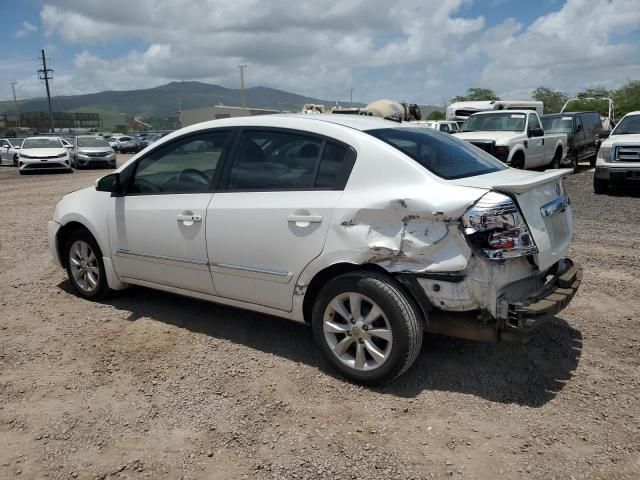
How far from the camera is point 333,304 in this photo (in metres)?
3.46

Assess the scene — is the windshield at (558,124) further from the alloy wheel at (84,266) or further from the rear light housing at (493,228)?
the alloy wheel at (84,266)

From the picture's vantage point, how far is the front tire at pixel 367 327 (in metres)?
3.22

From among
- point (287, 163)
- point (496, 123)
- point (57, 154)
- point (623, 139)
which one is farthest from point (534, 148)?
point (57, 154)

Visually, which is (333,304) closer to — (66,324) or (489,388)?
(489,388)

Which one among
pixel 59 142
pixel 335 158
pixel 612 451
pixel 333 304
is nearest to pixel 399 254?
pixel 333 304

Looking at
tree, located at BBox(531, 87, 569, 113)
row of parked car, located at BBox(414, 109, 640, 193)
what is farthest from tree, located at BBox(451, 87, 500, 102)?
row of parked car, located at BBox(414, 109, 640, 193)

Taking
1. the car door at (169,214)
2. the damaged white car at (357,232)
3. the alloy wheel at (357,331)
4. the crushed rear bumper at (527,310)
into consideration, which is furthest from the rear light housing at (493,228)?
the car door at (169,214)

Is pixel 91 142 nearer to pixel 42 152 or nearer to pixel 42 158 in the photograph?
pixel 42 152

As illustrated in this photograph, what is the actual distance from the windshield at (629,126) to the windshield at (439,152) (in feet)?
30.5

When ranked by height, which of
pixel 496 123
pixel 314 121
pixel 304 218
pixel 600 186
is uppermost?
pixel 314 121

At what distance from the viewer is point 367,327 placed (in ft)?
11.0

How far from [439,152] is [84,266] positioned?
3440 millimetres

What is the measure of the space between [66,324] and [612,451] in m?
4.14

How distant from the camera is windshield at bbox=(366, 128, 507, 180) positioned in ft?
11.4
